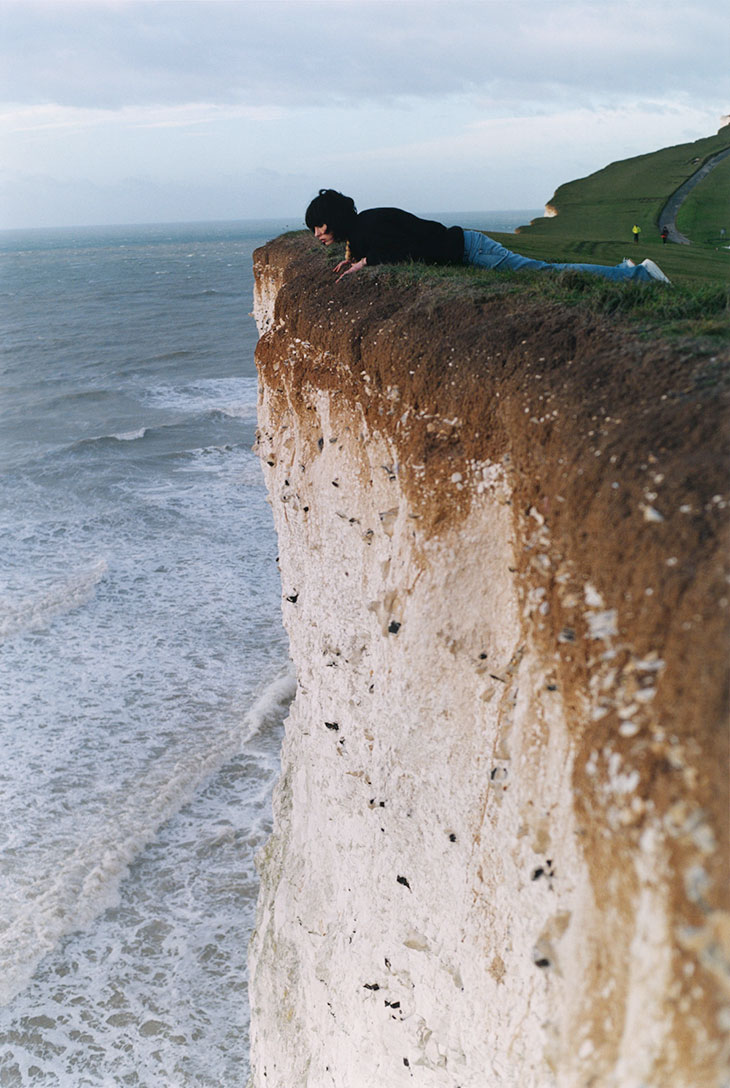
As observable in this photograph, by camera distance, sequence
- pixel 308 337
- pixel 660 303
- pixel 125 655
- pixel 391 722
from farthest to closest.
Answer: pixel 125 655, pixel 308 337, pixel 391 722, pixel 660 303

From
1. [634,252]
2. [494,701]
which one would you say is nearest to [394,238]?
[494,701]

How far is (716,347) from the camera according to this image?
309cm

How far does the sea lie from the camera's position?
7.44m

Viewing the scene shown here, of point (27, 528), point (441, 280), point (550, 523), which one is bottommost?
point (27, 528)

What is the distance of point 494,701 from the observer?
12.2ft

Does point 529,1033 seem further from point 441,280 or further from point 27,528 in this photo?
point 27,528

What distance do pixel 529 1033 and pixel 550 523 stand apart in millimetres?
2109

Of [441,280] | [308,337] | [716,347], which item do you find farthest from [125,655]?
[716,347]

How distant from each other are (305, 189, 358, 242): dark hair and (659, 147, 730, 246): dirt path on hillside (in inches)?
567

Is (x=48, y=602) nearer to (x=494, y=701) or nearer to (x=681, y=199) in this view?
(x=494, y=701)

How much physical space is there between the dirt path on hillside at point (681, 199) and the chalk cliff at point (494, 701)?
15.8 meters

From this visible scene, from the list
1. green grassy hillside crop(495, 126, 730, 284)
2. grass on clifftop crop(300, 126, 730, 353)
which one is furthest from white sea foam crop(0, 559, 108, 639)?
green grassy hillside crop(495, 126, 730, 284)

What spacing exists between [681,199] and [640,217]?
4570 millimetres

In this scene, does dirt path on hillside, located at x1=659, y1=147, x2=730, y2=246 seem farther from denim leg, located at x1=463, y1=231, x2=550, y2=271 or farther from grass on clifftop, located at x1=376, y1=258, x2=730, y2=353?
grass on clifftop, located at x1=376, y1=258, x2=730, y2=353
